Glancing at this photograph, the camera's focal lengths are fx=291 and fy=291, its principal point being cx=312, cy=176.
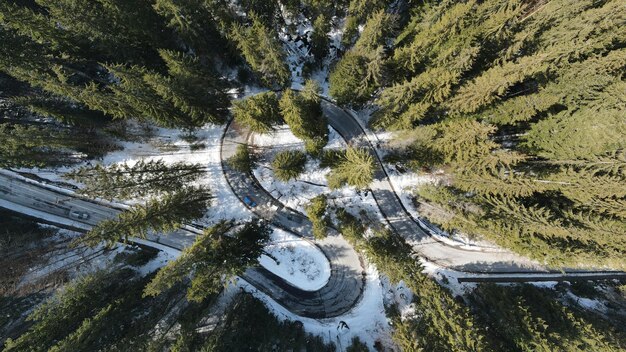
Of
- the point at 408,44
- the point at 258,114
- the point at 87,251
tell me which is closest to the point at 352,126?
the point at 408,44

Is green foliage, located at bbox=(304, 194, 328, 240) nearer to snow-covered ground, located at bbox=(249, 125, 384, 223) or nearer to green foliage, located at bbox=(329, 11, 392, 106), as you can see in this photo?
snow-covered ground, located at bbox=(249, 125, 384, 223)

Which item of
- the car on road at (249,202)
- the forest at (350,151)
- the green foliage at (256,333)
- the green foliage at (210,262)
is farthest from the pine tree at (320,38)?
the green foliage at (256,333)

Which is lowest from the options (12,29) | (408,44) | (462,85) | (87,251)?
(87,251)

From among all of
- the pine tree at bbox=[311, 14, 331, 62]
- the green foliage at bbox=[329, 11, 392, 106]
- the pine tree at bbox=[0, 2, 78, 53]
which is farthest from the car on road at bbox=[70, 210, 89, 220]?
the pine tree at bbox=[311, 14, 331, 62]

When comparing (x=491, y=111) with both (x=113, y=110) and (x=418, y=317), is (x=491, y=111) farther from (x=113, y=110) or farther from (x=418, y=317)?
(x=113, y=110)

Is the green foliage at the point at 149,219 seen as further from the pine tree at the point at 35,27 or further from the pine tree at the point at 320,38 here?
the pine tree at the point at 320,38

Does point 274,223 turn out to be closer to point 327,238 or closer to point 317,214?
point 327,238
